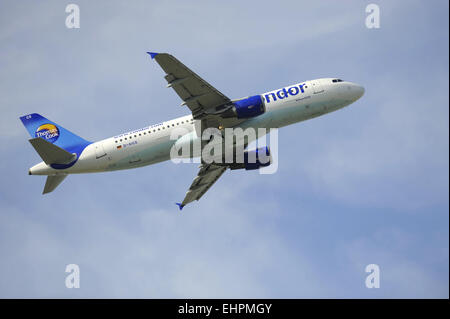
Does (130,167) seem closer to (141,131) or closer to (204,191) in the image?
(141,131)

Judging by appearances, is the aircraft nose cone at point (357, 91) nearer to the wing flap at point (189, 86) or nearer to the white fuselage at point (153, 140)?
the white fuselage at point (153, 140)

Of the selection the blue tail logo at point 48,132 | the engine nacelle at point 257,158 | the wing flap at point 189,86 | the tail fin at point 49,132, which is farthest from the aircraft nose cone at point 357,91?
the blue tail logo at point 48,132

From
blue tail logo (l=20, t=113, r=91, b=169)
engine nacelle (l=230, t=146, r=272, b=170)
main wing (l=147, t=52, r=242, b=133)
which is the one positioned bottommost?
engine nacelle (l=230, t=146, r=272, b=170)

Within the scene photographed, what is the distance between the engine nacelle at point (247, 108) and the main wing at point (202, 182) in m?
10.4

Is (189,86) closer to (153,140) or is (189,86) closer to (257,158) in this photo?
(153,140)

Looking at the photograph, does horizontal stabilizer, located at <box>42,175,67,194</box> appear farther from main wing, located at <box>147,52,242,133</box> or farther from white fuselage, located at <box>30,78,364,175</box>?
main wing, located at <box>147,52,242,133</box>

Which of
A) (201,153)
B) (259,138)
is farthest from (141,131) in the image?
(259,138)

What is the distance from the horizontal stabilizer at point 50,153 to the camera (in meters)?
48.0

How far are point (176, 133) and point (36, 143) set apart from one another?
12.2 m

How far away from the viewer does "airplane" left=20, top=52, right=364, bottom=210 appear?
49312 millimetres

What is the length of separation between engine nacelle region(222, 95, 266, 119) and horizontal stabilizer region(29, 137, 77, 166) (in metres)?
14.6

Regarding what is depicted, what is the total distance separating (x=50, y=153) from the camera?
160 feet

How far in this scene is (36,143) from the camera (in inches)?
1885

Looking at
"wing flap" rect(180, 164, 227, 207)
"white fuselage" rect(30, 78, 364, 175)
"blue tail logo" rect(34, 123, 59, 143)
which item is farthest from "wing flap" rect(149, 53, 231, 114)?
"blue tail logo" rect(34, 123, 59, 143)
